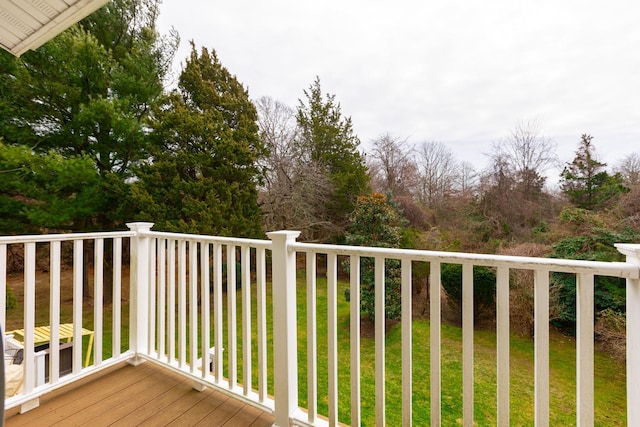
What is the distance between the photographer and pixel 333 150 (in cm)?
1088

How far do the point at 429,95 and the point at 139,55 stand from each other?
815 cm

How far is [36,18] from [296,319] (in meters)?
2.29

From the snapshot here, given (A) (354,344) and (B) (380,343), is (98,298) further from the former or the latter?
(B) (380,343)

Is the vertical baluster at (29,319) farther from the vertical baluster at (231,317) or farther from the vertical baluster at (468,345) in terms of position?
the vertical baluster at (468,345)

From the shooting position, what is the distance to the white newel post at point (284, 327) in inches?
63.8

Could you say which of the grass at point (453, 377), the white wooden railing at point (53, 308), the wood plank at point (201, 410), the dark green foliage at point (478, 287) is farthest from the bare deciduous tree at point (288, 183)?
the wood plank at point (201, 410)

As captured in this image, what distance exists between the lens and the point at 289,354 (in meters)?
1.63

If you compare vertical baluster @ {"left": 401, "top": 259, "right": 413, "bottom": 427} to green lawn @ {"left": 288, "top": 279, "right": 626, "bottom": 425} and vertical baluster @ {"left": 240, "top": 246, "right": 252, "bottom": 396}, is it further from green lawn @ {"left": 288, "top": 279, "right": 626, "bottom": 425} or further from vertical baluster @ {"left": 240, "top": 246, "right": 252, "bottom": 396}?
green lawn @ {"left": 288, "top": 279, "right": 626, "bottom": 425}

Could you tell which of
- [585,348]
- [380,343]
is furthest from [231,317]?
[585,348]

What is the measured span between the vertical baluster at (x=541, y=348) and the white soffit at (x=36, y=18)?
94.8 inches

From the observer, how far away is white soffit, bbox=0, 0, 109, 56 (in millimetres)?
1550

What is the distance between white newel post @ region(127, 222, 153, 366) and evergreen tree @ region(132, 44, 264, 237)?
4.54 m

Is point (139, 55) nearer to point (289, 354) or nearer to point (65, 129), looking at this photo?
point (65, 129)

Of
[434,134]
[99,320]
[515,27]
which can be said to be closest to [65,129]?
[99,320]
